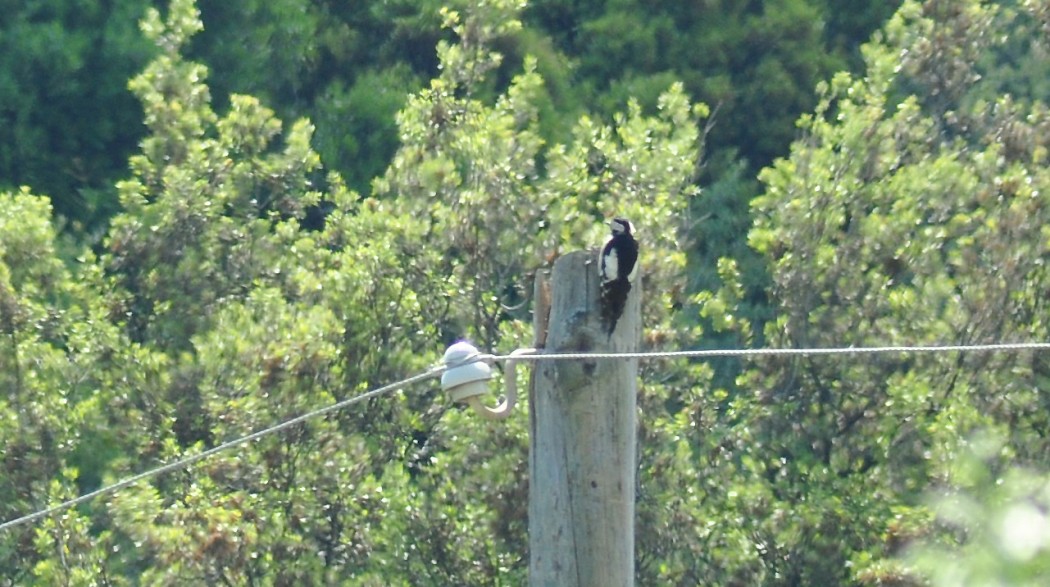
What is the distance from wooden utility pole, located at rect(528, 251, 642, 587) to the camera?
4.03 meters

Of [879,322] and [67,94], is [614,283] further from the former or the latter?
[67,94]

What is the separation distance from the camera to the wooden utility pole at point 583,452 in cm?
403

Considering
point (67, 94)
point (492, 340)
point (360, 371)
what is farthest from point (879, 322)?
point (67, 94)

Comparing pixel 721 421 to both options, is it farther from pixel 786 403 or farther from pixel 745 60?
pixel 745 60

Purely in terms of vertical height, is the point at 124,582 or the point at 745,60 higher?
the point at 745,60

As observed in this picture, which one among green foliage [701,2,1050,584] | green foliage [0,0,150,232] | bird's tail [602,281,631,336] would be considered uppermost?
green foliage [0,0,150,232]

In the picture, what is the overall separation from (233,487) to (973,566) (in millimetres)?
7029

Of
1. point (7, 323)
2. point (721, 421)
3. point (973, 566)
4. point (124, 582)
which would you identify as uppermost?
point (7, 323)

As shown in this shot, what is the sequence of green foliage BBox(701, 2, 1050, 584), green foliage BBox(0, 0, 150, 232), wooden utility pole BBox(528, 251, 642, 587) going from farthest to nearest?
green foliage BBox(0, 0, 150, 232)
green foliage BBox(701, 2, 1050, 584)
wooden utility pole BBox(528, 251, 642, 587)

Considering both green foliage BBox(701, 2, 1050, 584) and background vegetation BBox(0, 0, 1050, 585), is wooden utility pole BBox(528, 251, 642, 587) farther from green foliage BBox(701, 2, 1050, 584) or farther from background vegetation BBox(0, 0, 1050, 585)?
green foliage BBox(701, 2, 1050, 584)

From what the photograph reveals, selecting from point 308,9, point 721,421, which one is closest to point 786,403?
point 721,421

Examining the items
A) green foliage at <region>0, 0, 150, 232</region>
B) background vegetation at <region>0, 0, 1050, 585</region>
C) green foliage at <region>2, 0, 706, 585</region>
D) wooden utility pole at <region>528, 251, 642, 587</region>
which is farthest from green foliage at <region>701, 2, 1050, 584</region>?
green foliage at <region>0, 0, 150, 232</region>

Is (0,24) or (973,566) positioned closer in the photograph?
(973,566)

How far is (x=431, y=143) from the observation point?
9148 mm
